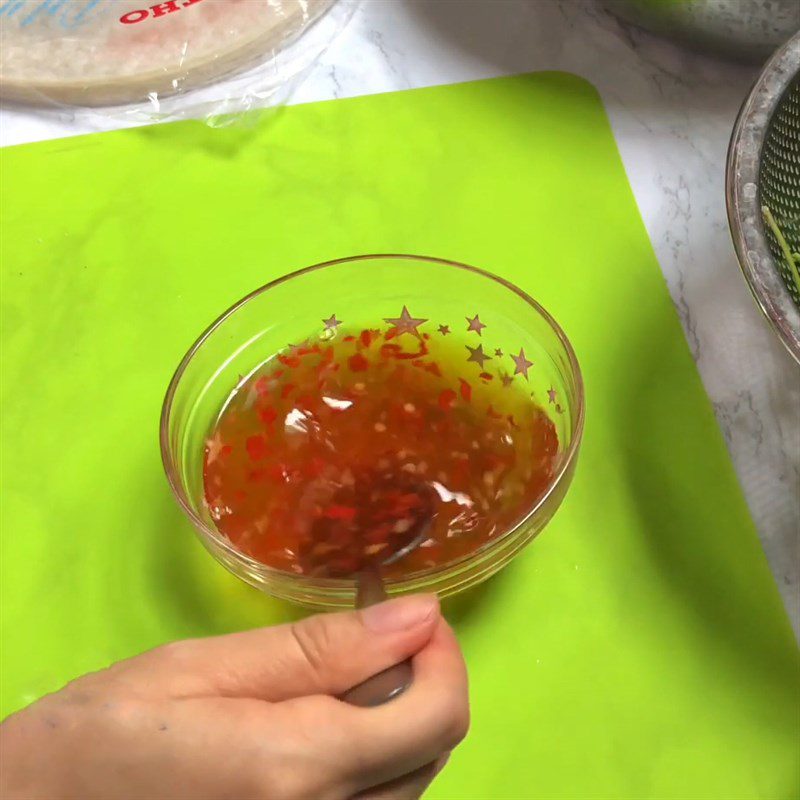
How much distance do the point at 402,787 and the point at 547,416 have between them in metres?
0.36

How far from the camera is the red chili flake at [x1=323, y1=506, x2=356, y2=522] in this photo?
73 centimetres

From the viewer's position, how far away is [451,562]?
0.63m

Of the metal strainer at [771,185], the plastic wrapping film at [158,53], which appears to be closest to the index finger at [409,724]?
the metal strainer at [771,185]

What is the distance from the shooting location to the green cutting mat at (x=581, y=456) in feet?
2.39

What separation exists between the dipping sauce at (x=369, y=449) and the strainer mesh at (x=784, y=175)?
0.81ft

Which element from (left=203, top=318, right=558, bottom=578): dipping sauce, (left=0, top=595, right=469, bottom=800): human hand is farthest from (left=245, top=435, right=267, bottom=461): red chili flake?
(left=0, top=595, right=469, bottom=800): human hand

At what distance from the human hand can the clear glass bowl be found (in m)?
0.13

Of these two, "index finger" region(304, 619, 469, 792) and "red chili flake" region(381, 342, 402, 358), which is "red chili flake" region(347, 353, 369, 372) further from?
"index finger" region(304, 619, 469, 792)

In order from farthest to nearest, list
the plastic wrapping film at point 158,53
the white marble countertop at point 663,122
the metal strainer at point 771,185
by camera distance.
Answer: the plastic wrapping film at point 158,53, the white marble countertop at point 663,122, the metal strainer at point 771,185

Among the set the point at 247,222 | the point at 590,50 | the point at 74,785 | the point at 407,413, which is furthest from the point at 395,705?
the point at 590,50

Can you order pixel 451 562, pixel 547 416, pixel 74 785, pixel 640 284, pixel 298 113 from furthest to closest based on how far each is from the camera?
pixel 298 113
pixel 640 284
pixel 547 416
pixel 451 562
pixel 74 785

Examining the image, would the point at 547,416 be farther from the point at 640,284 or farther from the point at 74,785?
the point at 74,785

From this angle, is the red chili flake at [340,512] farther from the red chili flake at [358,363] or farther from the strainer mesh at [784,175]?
the strainer mesh at [784,175]

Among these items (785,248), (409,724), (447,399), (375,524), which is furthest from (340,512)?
(785,248)
